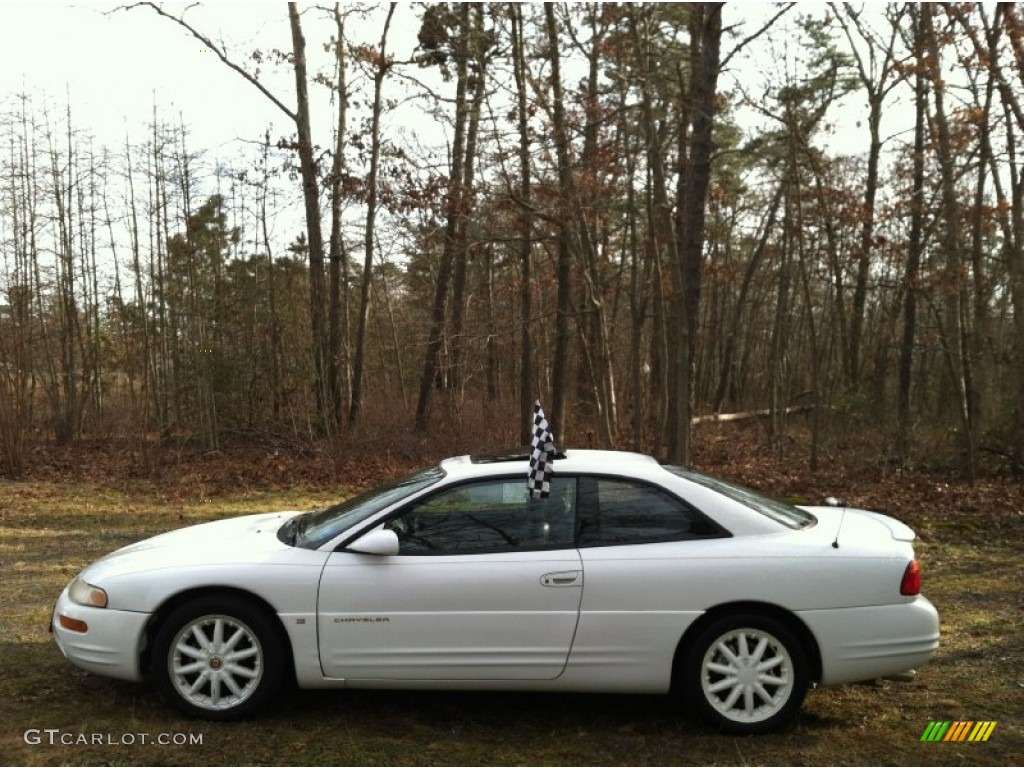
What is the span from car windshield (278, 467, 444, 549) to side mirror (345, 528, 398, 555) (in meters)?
0.18

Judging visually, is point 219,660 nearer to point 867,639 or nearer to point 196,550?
point 196,550

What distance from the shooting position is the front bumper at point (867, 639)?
13.9 ft

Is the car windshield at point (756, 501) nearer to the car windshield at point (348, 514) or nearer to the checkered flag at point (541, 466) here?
the checkered flag at point (541, 466)

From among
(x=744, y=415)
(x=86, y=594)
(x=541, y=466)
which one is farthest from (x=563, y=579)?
(x=744, y=415)

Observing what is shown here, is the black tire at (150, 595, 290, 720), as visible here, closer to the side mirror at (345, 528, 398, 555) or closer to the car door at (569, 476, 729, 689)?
the side mirror at (345, 528, 398, 555)

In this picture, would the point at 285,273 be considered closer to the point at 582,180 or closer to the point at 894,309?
the point at 582,180

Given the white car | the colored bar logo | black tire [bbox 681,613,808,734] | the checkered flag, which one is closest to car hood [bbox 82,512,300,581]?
the white car

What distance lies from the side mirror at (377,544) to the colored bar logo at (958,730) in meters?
2.81

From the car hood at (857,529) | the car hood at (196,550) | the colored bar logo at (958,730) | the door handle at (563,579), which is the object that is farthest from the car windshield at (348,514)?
the colored bar logo at (958,730)

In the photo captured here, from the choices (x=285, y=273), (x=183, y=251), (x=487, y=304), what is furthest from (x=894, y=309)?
(x=183, y=251)

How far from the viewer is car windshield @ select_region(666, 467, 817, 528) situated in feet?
15.3

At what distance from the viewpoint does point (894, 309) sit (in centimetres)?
2059

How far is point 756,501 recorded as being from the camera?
15.8 ft

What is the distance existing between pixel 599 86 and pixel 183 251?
10.7 metres
